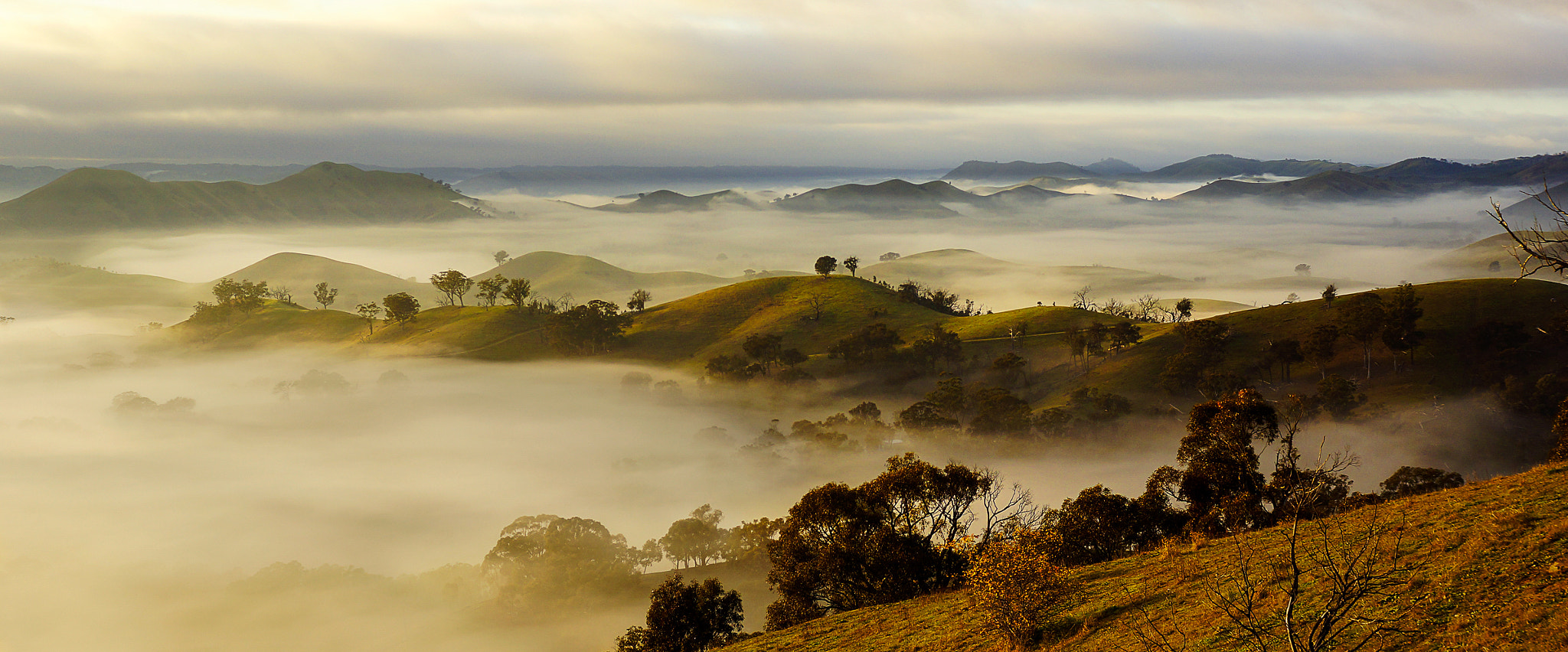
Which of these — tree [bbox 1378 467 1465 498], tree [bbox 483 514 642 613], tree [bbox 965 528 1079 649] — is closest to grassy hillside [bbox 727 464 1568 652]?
tree [bbox 965 528 1079 649]

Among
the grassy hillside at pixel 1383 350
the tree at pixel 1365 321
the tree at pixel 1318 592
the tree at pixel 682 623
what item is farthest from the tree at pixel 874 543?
the tree at pixel 1365 321

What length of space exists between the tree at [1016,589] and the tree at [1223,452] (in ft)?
89.5

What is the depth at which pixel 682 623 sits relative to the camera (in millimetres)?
54750

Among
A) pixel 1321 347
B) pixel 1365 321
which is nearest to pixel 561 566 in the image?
pixel 1321 347

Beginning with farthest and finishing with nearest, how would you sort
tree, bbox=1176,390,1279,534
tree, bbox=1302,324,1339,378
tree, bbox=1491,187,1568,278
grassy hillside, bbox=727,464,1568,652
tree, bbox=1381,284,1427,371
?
tree, bbox=1302,324,1339,378 → tree, bbox=1381,284,1427,371 → tree, bbox=1176,390,1279,534 → grassy hillside, bbox=727,464,1568,652 → tree, bbox=1491,187,1568,278

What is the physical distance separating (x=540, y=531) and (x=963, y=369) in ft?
315

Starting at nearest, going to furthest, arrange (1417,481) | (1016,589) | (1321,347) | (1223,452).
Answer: (1016,589)
(1223,452)
(1417,481)
(1321,347)

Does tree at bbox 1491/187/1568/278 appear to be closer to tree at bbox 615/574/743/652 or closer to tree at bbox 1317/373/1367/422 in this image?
tree at bbox 615/574/743/652

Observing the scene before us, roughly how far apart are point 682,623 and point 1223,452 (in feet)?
130

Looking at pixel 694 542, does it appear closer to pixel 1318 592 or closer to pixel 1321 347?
pixel 1321 347

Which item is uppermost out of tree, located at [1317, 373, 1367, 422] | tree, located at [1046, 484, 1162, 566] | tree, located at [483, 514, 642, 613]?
tree, located at [1046, 484, 1162, 566]

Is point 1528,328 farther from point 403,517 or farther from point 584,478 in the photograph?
point 403,517

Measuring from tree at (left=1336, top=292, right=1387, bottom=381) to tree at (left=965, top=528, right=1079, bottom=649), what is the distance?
138 m

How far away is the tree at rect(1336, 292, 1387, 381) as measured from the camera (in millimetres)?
140375
